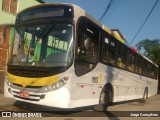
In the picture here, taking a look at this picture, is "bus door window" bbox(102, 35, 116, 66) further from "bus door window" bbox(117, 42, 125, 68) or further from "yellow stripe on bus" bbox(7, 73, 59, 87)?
"yellow stripe on bus" bbox(7, 73, 59, 87)

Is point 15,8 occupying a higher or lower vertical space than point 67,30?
higher

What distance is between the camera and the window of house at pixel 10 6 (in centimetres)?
1982

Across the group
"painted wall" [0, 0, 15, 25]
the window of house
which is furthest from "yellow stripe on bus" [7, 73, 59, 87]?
the window of house

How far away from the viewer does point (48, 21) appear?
26.6ft

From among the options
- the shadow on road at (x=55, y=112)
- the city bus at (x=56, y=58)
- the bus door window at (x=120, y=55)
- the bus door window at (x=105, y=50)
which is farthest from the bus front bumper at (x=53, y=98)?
the bus door window at (x=120, y=55)

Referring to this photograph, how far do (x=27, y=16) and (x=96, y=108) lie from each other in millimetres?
3942

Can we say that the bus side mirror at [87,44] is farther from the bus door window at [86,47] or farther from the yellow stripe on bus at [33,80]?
the yellow stripe on bus at [33,80]

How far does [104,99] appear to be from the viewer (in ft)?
33.3

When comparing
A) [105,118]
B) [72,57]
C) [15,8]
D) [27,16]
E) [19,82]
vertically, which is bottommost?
[105,118]

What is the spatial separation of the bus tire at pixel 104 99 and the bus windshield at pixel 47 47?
8.90 feet

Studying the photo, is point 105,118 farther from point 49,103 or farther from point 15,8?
point 15,8

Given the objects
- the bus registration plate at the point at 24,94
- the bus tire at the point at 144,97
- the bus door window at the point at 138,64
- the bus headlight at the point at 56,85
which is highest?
the bus door window at the point at 138,64

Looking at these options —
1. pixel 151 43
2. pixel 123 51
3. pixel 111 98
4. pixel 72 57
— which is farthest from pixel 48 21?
pixel 151 43

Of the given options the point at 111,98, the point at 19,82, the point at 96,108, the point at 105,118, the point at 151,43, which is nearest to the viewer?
the point at 19,82
